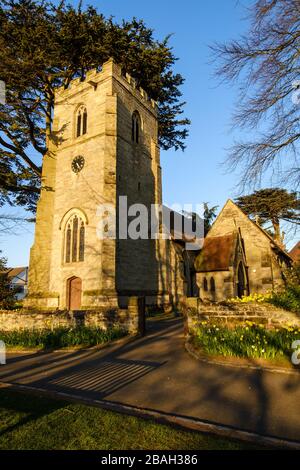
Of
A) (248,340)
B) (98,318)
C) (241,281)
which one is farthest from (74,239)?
(248,340)

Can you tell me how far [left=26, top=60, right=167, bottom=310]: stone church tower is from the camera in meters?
20.2

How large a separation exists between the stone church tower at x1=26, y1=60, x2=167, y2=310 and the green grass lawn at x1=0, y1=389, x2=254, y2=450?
13.2m

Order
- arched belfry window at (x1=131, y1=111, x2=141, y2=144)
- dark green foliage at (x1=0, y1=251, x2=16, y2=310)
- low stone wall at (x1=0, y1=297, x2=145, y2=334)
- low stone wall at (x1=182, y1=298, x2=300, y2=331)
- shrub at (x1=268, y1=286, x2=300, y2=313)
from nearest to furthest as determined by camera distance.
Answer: low stone wall at (x1=182, y1=298, x2=300, y2=331), shrub at (x1=268, y1=286, x2=300, y2=313), low stone wall at (x1=0, y1=297, x2=145, y2=334), dark green foliage at (x1=0, y1=251, x2=16, y2=310), arched belfry window at (x1=131, y1=111, x2=141, y2=144)

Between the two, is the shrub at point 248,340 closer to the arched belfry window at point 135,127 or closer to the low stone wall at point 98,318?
the low stone wall at point 98,318

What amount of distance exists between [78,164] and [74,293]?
9.58m

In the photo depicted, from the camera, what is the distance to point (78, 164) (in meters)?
22.7

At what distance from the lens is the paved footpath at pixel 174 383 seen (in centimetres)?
522

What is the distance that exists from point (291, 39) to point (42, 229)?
20523mm

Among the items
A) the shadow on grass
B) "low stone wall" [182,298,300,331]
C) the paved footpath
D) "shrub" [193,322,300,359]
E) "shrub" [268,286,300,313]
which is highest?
"shrub" [268,286,300,313]

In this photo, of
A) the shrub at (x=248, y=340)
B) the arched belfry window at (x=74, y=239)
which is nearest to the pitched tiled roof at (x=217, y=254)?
the arched belfry window at (x=74, y=239)

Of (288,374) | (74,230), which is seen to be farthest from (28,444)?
(74,230)

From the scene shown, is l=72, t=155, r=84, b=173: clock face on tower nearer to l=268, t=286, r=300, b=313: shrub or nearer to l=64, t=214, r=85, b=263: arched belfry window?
l=64, t=214, r=85, b=263: arched belfry window

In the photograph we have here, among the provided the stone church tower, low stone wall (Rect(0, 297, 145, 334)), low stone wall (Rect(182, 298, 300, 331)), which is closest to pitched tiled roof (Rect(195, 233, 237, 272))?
the stone church tower

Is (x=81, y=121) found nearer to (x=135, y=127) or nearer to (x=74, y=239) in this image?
(x=135, y=127)
